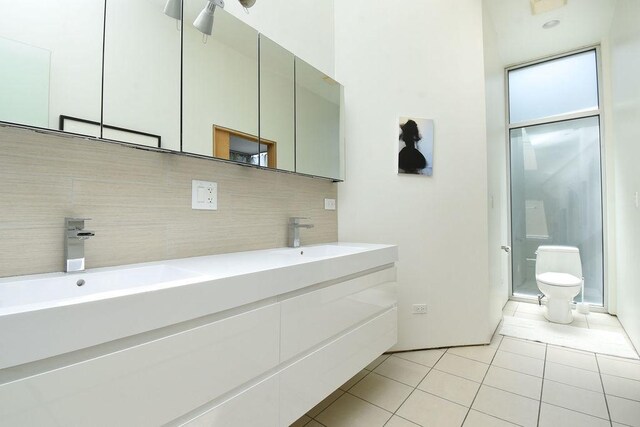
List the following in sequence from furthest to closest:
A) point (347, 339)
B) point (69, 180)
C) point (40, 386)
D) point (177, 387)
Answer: point (347, 339) < point (69, 180) < point (177, 387) < point (40, 386)

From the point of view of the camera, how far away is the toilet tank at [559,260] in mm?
3137

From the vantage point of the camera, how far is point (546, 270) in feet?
10.8

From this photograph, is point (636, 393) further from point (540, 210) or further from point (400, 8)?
point (400, 8)

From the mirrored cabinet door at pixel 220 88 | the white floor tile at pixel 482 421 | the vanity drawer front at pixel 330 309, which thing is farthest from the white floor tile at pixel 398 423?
the mirrored cabinet door at pixel 220 88

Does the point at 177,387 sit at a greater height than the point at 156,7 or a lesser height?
lesser

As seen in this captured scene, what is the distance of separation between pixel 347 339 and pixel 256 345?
574mm

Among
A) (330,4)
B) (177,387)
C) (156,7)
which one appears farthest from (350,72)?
(177,387)

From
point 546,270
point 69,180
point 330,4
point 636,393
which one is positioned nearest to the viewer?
point 69,180

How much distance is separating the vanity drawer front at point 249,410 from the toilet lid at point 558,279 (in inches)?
119

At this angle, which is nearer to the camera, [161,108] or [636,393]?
[161,108]

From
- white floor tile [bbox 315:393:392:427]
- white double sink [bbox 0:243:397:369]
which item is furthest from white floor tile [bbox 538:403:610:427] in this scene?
white double sink [bbox 0:243:397:369]

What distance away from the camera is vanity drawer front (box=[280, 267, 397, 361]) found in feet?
3.53

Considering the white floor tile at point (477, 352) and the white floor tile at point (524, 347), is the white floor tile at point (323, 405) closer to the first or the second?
the white floor tile at point (477, 352)

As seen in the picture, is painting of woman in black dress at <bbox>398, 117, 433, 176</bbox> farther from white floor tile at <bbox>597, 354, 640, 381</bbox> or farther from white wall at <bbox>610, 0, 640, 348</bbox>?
white floor tile at <bbox>597, 354, 640, 381</bbox>
